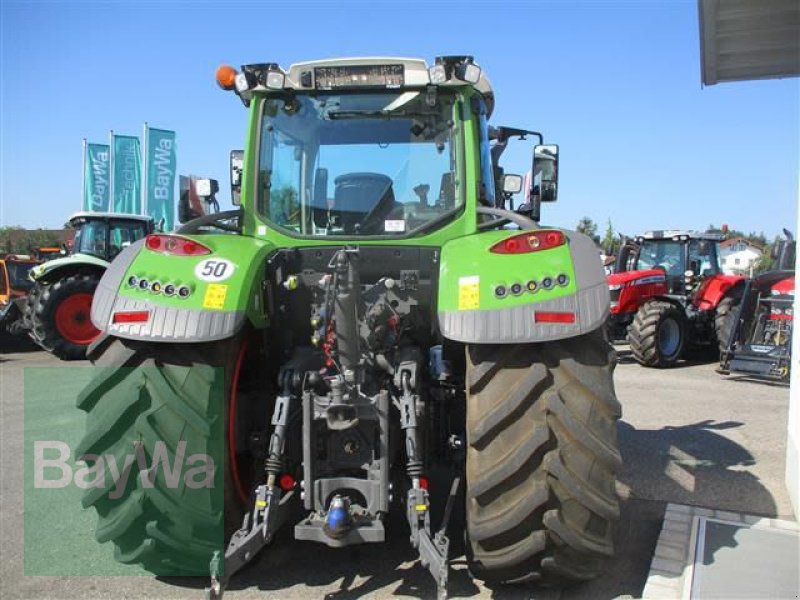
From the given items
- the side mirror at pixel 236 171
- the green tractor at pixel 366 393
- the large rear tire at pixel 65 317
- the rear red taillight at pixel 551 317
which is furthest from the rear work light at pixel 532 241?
the large rear tire at pixel 65 317

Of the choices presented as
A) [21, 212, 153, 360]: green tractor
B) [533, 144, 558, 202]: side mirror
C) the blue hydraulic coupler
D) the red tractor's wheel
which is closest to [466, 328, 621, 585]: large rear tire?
the blue hydraulic coupler

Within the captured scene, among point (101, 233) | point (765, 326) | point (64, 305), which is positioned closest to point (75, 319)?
point (64, 305)

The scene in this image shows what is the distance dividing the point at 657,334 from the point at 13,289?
41.4 feet

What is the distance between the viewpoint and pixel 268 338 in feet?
11.6

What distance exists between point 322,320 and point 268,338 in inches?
21.6

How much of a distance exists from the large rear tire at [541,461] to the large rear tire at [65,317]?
10.1 m

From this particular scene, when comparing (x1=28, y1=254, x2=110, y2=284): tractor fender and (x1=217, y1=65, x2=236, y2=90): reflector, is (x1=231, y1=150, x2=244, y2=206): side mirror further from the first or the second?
(x1=28, y1=254, x2=110, y2=284): tractor fender

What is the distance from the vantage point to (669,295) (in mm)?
12945

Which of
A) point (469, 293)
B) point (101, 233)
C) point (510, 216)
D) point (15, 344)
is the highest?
point (101, 233)

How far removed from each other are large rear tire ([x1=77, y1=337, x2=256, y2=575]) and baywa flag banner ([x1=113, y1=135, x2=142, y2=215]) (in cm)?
2011

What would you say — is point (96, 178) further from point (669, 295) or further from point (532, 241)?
point (532, 241)

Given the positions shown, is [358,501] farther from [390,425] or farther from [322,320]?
[322,320]

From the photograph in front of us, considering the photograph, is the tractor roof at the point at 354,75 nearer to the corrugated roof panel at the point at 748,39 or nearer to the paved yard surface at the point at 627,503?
the paved yard surface at the point at 627,503

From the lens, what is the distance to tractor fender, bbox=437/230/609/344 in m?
2.75
